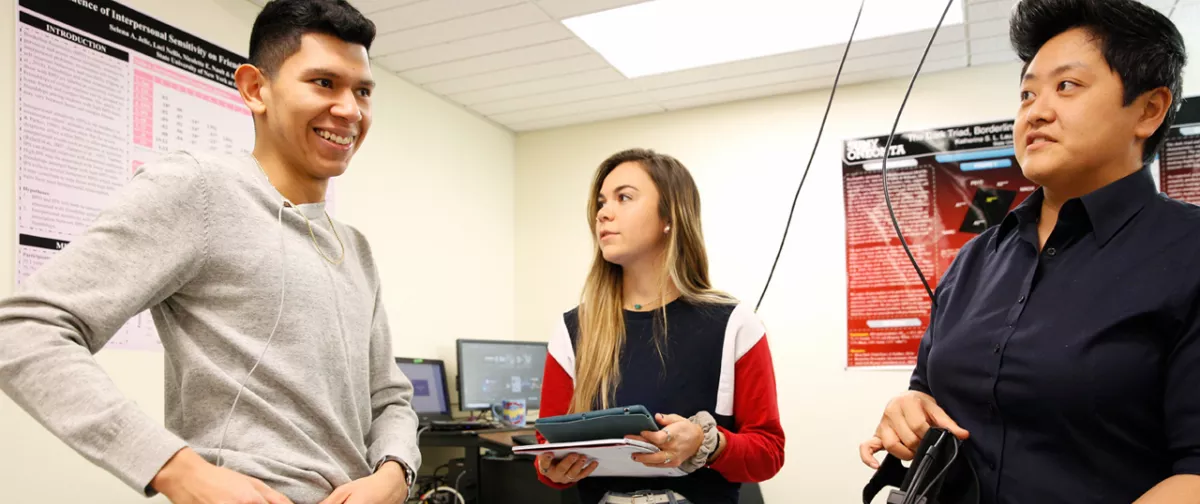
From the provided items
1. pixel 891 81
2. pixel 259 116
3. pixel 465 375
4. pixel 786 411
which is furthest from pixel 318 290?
pixel 891 81

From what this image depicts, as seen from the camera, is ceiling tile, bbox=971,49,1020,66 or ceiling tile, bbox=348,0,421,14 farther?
ceiling tile, bbox=971,49,1020,66

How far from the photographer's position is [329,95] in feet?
4.30

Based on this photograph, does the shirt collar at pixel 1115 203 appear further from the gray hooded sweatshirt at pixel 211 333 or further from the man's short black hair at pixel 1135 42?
the gray hooded sweatshirt at pixel 211 333

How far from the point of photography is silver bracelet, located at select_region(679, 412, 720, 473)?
1.50 metres

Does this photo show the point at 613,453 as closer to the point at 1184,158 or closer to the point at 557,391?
the point at 557,391

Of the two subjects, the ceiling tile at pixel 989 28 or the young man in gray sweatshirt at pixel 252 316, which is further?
the ceiling tile at pixel 989 28

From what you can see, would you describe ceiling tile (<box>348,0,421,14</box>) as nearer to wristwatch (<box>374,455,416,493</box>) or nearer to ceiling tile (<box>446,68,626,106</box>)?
ceiling tile (<box>446,68,626,106</box>)

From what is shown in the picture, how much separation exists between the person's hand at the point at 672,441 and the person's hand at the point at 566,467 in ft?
0.44

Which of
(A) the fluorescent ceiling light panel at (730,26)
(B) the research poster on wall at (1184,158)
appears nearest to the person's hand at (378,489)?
(A) the fluorescent ceiling light panel at (730,26)

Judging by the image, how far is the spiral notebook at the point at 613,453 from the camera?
1354mm

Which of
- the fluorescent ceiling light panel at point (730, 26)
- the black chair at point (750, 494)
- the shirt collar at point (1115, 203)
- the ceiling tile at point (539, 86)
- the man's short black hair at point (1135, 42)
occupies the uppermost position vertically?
the fluorescent ceiling light panel at point (730, 26)

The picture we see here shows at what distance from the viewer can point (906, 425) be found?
46.4 inches

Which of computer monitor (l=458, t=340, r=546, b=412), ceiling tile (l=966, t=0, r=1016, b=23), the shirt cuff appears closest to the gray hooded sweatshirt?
the shirt cuff

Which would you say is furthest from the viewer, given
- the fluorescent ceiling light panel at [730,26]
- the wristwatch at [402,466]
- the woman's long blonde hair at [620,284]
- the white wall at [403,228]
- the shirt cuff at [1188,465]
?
the fluorescent ceiling light panel at [730,26]
